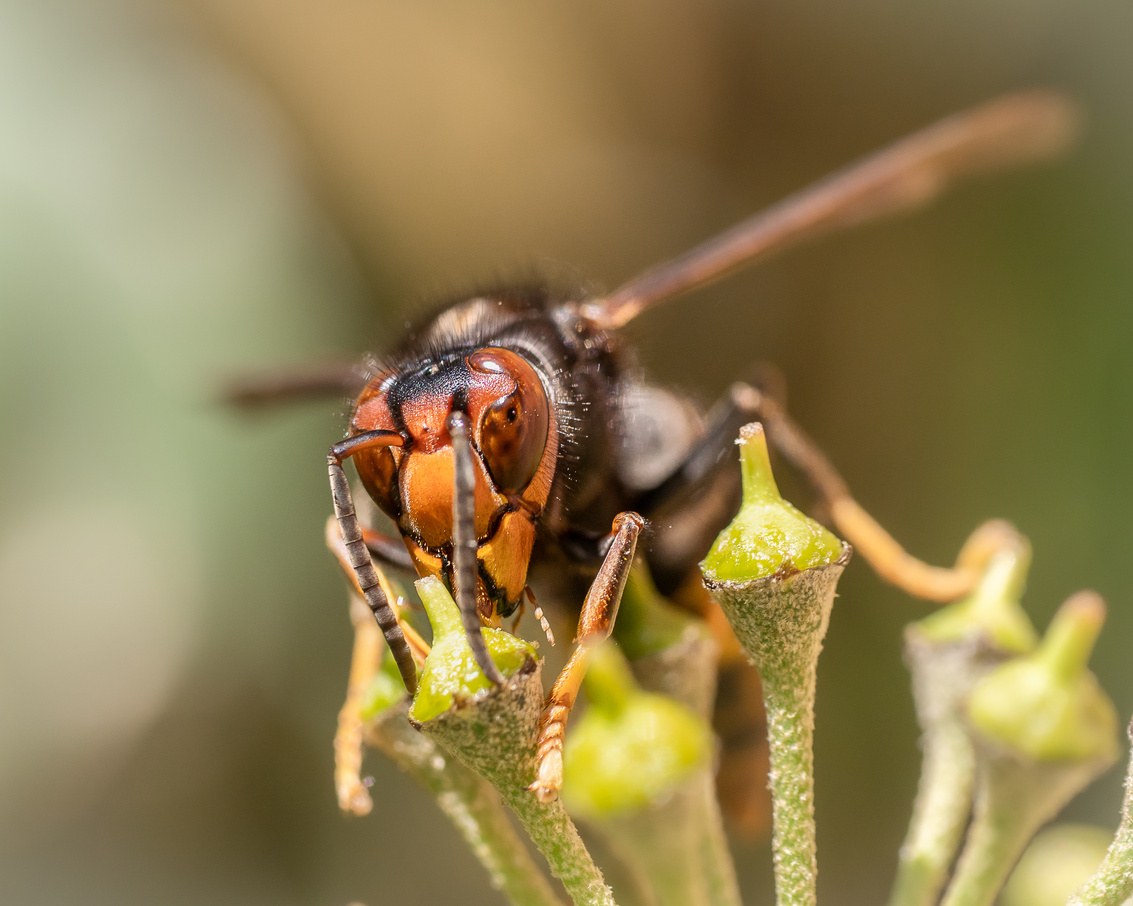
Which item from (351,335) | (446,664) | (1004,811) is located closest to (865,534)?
(1004,811)

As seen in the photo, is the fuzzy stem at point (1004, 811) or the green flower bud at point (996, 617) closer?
the fuzzy stem at point (1004, 811)

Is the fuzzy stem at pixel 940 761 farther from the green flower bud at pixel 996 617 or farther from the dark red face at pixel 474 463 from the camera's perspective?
the dark red face at pixel 474 463

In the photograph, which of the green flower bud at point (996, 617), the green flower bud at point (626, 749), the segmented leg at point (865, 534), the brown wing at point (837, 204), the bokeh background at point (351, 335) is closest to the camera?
the green flower bud at point (626, 749)

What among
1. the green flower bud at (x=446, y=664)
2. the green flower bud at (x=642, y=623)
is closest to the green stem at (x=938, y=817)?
the green flower bud at (x=642, y=623)

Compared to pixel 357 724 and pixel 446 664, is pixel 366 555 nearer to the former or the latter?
pixel 446 664

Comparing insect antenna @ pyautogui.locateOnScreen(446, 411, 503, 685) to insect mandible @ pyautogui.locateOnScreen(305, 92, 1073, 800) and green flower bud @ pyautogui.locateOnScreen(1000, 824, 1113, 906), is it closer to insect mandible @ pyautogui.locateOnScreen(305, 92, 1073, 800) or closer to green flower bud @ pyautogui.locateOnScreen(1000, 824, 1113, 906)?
insect mandible @ pyautogui.locateOnScreen(305, 92, 1073, 800)

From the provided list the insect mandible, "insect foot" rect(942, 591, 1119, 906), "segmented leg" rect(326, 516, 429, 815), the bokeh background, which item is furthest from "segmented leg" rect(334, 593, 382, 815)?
the bokeh background
